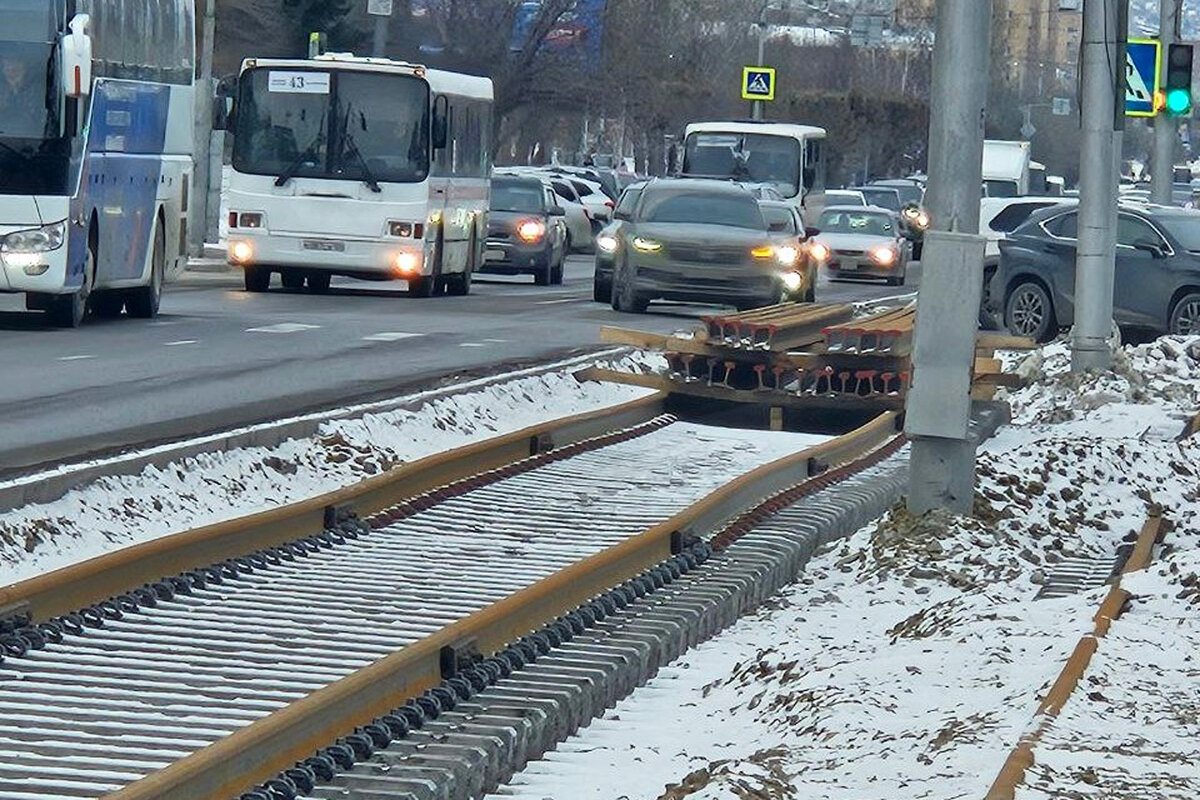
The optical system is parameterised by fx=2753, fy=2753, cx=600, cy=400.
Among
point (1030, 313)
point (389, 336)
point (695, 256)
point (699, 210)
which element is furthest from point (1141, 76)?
point (389, 336)

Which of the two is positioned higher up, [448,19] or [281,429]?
[448,19]

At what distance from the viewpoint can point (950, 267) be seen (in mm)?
11867

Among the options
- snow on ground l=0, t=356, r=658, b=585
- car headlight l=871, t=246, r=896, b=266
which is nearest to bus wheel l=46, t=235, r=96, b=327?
snow on ground l=0, t=356, r=658, b=585

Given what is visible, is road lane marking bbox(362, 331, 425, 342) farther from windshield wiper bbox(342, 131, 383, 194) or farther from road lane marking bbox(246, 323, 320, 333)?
windshield wiper bbox(342, 131, 383, 194)

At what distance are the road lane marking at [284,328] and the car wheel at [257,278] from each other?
7.12 m

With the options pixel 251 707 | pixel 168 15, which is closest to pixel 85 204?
pixel 168 15

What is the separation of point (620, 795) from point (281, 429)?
7.43 meters

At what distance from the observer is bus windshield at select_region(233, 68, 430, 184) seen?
3234 cm

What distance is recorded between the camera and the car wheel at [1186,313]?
94.0 ft

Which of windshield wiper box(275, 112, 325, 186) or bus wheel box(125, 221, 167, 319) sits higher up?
windshield wiper box(275, 112, 325, 186)

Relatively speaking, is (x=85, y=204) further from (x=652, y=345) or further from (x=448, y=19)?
(x=448, y=19)

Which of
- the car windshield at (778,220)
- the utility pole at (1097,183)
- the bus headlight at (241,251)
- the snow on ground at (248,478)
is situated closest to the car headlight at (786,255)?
the car windshield at (778,220)

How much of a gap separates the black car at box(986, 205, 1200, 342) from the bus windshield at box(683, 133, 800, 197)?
16.8 m

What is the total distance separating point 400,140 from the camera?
32.8 metres
